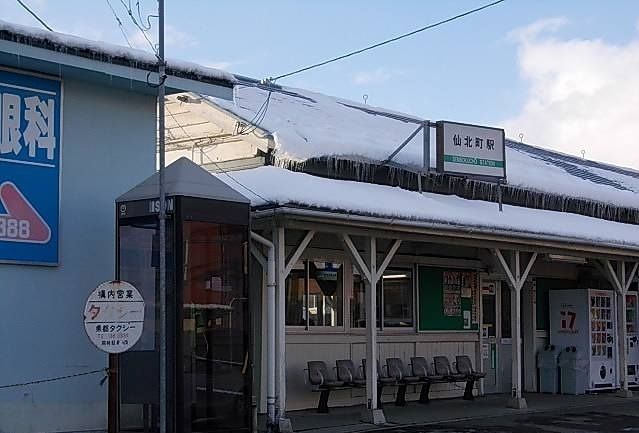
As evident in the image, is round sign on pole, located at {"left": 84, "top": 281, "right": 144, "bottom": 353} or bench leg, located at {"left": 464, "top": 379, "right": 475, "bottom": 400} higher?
round sign on pole, located at {"left": 84, "top": 281, "right": 144, "bottom": 353}

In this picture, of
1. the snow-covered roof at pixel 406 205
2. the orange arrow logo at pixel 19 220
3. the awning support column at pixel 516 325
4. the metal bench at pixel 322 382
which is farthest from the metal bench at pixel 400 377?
the orange arrow logo at pixel 19 220

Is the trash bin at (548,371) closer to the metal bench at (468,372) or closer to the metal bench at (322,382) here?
the metal bench at (468,372)

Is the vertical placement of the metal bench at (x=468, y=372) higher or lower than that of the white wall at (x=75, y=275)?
lower

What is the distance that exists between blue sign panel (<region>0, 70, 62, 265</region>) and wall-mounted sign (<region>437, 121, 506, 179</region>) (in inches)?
277

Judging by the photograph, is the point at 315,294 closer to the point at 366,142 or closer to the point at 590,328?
the point at 366,142

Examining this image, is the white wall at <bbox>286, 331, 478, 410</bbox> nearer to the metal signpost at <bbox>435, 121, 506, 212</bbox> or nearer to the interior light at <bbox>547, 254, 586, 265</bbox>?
the interior light at <bbox>547, 254, 586, 265</bbox>

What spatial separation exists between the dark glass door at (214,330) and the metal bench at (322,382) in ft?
11.7

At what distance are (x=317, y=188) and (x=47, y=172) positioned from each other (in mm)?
3806

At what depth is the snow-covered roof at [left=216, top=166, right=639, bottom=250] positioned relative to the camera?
13.2 metres

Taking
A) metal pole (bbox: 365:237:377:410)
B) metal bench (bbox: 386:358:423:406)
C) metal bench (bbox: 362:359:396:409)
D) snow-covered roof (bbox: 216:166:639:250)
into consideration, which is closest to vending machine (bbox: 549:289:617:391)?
snow-covered roof (bbox: 216:166:639:250)

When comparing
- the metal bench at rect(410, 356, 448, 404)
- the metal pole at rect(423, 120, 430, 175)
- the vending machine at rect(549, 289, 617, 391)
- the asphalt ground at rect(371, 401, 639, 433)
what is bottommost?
the asphalt ground at rect(371, 401, 639, 433)

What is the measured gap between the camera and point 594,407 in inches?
685

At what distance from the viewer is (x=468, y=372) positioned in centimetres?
1800

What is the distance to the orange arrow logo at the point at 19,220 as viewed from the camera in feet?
36.9
